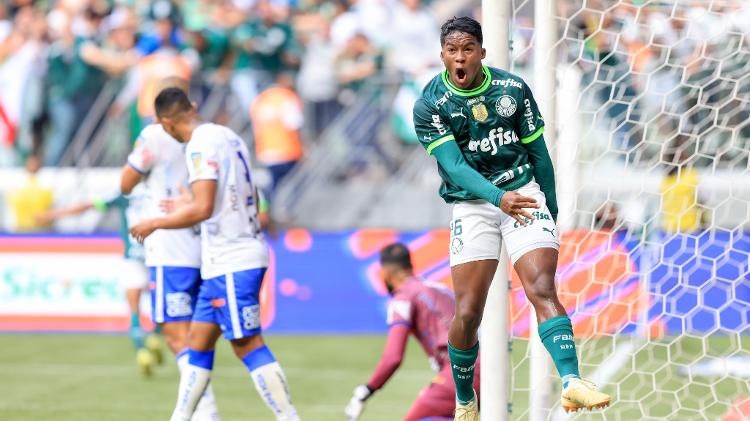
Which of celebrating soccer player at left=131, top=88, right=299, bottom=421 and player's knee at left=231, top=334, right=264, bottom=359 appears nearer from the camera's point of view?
celebrating soccer player at left=131, top=88, right=299, bottom=421

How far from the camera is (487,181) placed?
6086 mm

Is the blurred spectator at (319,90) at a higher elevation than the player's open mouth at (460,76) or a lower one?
lower

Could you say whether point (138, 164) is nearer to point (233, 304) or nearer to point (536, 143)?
point (233, 304)

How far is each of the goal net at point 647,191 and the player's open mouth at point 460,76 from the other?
1.44 metres

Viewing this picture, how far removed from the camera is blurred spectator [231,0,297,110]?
1512 centimetres

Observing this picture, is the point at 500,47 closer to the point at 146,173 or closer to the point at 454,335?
the point at 454,335

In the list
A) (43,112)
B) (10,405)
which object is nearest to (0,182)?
(43,112)

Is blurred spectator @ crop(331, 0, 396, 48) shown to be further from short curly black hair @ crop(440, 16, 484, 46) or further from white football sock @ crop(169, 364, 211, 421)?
short curly black hair @ crop(440, 16, 484, 46)

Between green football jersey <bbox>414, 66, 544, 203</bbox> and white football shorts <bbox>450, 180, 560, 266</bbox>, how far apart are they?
0.07m

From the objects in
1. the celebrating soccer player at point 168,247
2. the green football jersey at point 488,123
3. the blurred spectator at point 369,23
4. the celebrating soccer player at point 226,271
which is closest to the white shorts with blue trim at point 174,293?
the celebrating soccer player at point 168,247

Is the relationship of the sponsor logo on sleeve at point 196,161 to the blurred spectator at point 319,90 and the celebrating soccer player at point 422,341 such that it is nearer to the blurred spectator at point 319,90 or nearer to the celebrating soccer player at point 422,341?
the celebrating soccer player at point 422,341

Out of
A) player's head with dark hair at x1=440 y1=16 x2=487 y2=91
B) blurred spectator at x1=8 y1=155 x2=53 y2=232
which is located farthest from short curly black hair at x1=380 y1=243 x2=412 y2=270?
blurred spectator at x1=8 y1=155 x2=53 y2=232

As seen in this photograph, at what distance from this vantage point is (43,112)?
1562cm

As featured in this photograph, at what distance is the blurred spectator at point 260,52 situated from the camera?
49.6 feet
